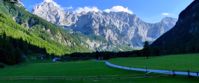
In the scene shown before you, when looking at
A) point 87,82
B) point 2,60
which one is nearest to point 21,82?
point 87,82

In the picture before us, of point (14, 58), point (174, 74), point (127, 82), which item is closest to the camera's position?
point (127, 82)

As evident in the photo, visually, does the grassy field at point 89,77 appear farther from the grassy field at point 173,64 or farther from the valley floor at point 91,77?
the grassy field at point 173,64

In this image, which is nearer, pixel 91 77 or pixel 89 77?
pixel 91 77

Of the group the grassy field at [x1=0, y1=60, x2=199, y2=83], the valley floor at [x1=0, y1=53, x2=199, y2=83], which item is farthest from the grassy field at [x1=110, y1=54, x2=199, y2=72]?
the grassy field at [x1=0, y1=60, x2=199, y2=83]

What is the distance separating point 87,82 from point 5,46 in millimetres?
111652

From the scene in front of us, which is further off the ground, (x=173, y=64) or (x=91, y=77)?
(x=173, y=64)

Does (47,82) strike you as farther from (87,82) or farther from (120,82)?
(120,82)

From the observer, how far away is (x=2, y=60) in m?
143

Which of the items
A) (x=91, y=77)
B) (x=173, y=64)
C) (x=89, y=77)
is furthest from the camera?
(x=173, y=64)

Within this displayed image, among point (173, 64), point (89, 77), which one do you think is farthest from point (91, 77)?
point (173, 64)

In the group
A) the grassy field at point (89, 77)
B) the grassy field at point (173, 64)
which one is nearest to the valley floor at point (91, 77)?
the grassy field at point (89, 77)

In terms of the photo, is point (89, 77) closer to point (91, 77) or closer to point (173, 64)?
point (91, 77)

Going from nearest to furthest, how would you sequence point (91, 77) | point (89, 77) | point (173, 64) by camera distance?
point (91, 77)
point (89, 77)
point (173, 64)

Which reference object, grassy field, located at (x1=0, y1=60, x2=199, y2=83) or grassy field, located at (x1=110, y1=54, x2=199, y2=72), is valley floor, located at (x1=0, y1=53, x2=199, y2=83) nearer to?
grassy field, located at (x1=0, y1=60, x2=199, y2=83)
